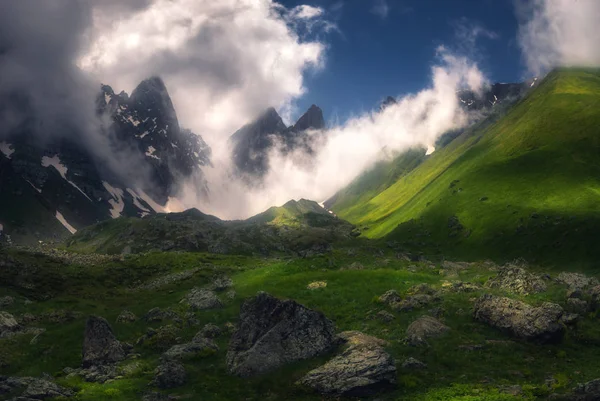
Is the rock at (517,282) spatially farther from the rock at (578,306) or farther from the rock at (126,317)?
the rock at (126,317)

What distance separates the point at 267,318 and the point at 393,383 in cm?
1506

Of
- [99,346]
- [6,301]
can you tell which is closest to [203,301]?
[99,346]

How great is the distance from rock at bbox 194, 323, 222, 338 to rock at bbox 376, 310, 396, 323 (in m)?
21.3

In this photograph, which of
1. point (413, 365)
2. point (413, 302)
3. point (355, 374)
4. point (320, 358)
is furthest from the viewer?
point (413, 302)

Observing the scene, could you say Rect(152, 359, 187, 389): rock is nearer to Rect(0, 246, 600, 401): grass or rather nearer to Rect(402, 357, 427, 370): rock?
Rect(0, 246, 600, 401): grass

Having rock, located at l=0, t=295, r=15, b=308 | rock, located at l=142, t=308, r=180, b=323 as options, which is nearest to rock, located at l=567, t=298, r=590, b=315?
rock, located at l=142, t=308, r=180, b=323

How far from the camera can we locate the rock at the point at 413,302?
174ft

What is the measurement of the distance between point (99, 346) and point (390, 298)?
38.2 m

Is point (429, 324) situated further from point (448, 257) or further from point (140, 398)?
point (448, 257)

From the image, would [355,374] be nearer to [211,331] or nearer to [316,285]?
[211,331]

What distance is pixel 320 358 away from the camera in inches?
1580

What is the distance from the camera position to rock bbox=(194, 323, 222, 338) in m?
52.7

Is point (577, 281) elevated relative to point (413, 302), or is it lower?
lower

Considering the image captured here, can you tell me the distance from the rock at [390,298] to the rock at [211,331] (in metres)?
23.1
